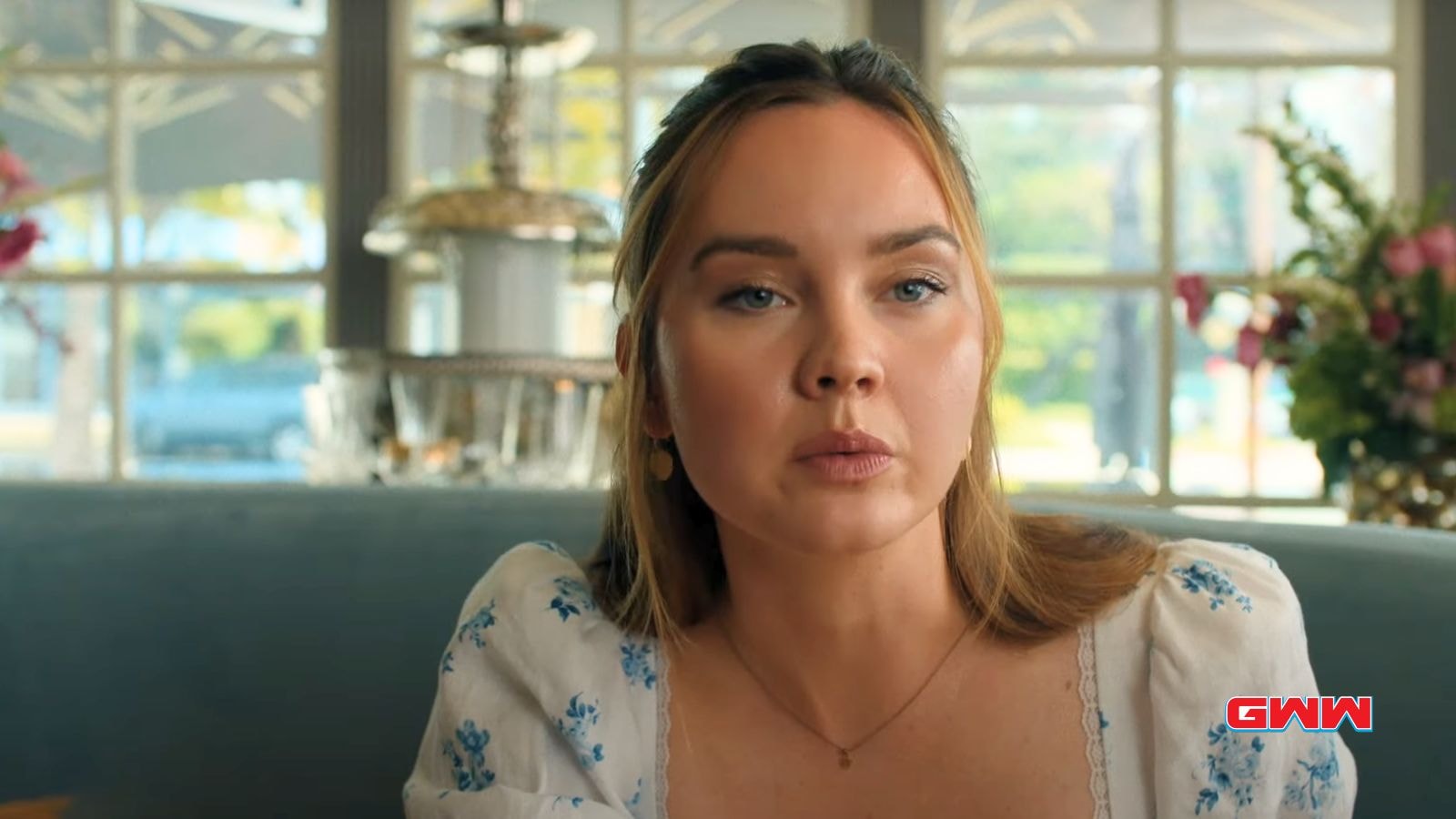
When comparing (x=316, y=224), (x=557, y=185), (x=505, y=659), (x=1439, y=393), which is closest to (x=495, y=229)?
(x=557, y=185)

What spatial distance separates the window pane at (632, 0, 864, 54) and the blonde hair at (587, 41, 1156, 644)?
2460 mm

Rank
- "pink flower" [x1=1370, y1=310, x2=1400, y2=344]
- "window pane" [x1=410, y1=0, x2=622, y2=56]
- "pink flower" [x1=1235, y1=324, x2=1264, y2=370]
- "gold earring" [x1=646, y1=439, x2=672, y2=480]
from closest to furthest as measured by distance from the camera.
Result: "gold earring" [x1=646, y1=439, x2=672, y2=480], "pink flower" [x1=1370, y1=310, x2=1400, y2=344], "pink flower" [x1=1235, y1=324, x2=1264, y2=370], "window pane" [x1=410, y1=0, x2=622, y2=56]

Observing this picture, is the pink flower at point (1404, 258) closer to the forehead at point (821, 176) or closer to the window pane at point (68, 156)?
the forehead at point (821, 176)

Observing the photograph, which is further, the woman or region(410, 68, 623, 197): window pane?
region(410, 68, 623, 197): window pane

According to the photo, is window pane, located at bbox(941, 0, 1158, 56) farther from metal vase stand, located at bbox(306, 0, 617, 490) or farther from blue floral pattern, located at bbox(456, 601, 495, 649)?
blue floral pattern, located at bbox(456, 601, 495, 649)

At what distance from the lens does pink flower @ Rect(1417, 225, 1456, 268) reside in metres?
1.77

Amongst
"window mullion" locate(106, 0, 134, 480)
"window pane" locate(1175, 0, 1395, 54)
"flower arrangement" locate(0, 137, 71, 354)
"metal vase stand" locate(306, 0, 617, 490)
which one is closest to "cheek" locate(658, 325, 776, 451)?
"flower arrangement" locate(0, 137, 71, 354)

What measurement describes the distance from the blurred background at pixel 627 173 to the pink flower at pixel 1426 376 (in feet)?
5.38

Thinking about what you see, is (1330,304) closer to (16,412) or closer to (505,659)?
(505,659)

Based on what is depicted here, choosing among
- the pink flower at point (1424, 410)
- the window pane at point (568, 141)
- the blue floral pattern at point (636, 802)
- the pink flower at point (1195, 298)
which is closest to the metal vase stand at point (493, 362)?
the window pane at point (568, 141)

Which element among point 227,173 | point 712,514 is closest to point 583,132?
point 227,173

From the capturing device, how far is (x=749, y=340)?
937 millimetres

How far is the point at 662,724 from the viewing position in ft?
3.56

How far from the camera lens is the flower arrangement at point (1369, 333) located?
1.78m
